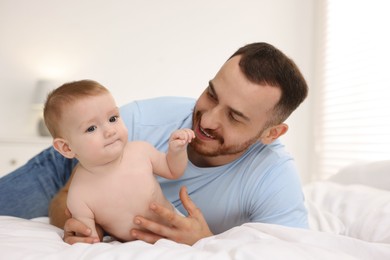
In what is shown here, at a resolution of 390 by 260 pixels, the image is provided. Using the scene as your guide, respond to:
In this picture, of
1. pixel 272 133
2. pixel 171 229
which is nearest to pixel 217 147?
pixel 272 133

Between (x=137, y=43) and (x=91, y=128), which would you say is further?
(x=137, y=43)

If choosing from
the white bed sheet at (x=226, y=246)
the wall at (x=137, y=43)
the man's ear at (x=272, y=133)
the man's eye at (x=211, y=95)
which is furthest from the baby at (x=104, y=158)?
the wall at (x=137, y=43)

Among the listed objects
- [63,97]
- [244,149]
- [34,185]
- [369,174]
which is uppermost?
[63,97]

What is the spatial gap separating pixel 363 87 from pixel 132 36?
1790 mm

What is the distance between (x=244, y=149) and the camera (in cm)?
131

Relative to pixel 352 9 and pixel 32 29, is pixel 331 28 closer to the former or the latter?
pixel 352 9

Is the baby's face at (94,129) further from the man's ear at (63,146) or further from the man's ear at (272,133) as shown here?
the man's ear at (272,133)

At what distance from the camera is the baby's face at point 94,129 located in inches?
36.3

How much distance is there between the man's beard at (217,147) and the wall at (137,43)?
2087 mm

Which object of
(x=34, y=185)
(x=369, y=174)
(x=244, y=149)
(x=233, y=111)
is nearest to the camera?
(x=233, y=111)

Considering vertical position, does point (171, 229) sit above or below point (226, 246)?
below

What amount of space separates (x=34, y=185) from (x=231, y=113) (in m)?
0.73

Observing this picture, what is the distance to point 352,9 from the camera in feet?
8.95

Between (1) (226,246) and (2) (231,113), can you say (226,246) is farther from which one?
(2) (231,113)
